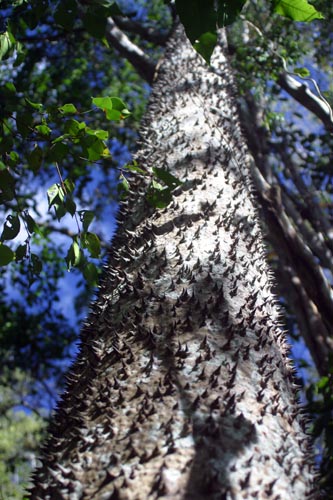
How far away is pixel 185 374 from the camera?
4.24 feet

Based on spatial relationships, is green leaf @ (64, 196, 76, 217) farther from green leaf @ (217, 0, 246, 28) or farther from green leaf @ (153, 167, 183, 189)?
green leaf @ (217, 0, 246, 28)

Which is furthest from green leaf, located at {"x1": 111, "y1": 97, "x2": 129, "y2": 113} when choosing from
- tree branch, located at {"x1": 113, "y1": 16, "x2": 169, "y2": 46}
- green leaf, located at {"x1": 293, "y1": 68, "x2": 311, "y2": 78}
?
tree branch, located at {"x1": 113, "y1": 16, "x2": 169, "y2": 46}

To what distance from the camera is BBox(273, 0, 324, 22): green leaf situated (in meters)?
1.57

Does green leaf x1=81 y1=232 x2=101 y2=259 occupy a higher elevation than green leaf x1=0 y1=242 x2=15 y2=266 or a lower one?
higher

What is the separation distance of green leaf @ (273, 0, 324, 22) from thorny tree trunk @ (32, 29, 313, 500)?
0.70 m

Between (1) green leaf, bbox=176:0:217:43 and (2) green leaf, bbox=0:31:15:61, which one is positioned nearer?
(1) green leaf, bbox=176:0:217:43

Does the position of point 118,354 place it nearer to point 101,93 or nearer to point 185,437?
point 185,437

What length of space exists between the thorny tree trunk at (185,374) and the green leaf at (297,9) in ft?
2.29

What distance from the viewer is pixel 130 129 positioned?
812 centimetres

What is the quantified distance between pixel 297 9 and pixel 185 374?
1084mm

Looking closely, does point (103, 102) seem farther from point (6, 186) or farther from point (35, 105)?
point (6, 186)

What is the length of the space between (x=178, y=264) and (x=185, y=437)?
67cm

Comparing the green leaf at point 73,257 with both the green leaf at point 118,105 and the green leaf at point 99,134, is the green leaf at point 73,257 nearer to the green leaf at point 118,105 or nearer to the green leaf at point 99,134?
the green leaf at point 99,134

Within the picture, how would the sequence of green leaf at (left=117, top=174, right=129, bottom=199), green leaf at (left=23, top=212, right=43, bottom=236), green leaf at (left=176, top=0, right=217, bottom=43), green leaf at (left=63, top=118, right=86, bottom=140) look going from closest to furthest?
green leaf at (left=176, top=0, right=217, bottom=43)
green leaf at (left=63, top=118, right=86, bottom=140)
green leaf at (left=23, top=212, right=43, bottom=236)
green leaf at (left=117, top=174, right=129, bottom=199)
